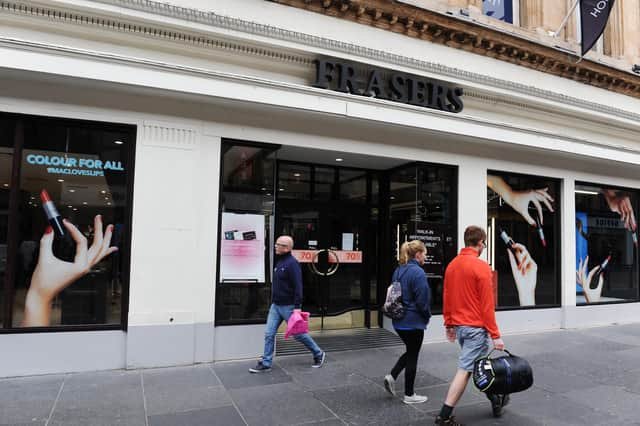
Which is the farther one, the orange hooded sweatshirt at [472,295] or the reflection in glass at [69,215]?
the reflection in glass at [69,215]

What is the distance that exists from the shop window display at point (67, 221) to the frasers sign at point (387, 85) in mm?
3064

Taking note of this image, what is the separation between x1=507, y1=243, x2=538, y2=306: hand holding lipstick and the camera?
9219 mm

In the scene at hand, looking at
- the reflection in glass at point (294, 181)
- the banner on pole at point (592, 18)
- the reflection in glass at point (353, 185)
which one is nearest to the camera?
the reflection in glass at point (294, 181)

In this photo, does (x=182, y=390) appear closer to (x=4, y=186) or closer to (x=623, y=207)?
(x=4, y=186)

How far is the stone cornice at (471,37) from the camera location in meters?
7.50

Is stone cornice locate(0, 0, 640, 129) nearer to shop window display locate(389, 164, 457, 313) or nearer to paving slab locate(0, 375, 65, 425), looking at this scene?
shop window display locate(389, 164, 457, 313)

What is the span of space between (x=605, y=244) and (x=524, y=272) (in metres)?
2.77

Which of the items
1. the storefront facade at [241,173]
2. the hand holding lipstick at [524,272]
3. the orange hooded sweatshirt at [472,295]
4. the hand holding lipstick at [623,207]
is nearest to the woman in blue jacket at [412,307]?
the orange hooded sweatshirt at [472,295]

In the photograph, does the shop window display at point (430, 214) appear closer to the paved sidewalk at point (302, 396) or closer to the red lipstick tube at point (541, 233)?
the paved sidewalk at point (302, 396)

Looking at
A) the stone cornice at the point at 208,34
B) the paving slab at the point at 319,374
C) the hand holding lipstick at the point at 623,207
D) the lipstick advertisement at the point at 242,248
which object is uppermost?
the stone cornice at the point at 208,34

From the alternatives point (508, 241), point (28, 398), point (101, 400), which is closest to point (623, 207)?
point (508, 241)

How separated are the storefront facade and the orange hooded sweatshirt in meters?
3.35

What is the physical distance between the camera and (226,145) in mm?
6754

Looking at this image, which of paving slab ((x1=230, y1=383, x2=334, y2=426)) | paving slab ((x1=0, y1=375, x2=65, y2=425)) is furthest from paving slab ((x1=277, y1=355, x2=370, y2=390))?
paving slab ((x1=0, y1=375, x2=65, y2=425))
